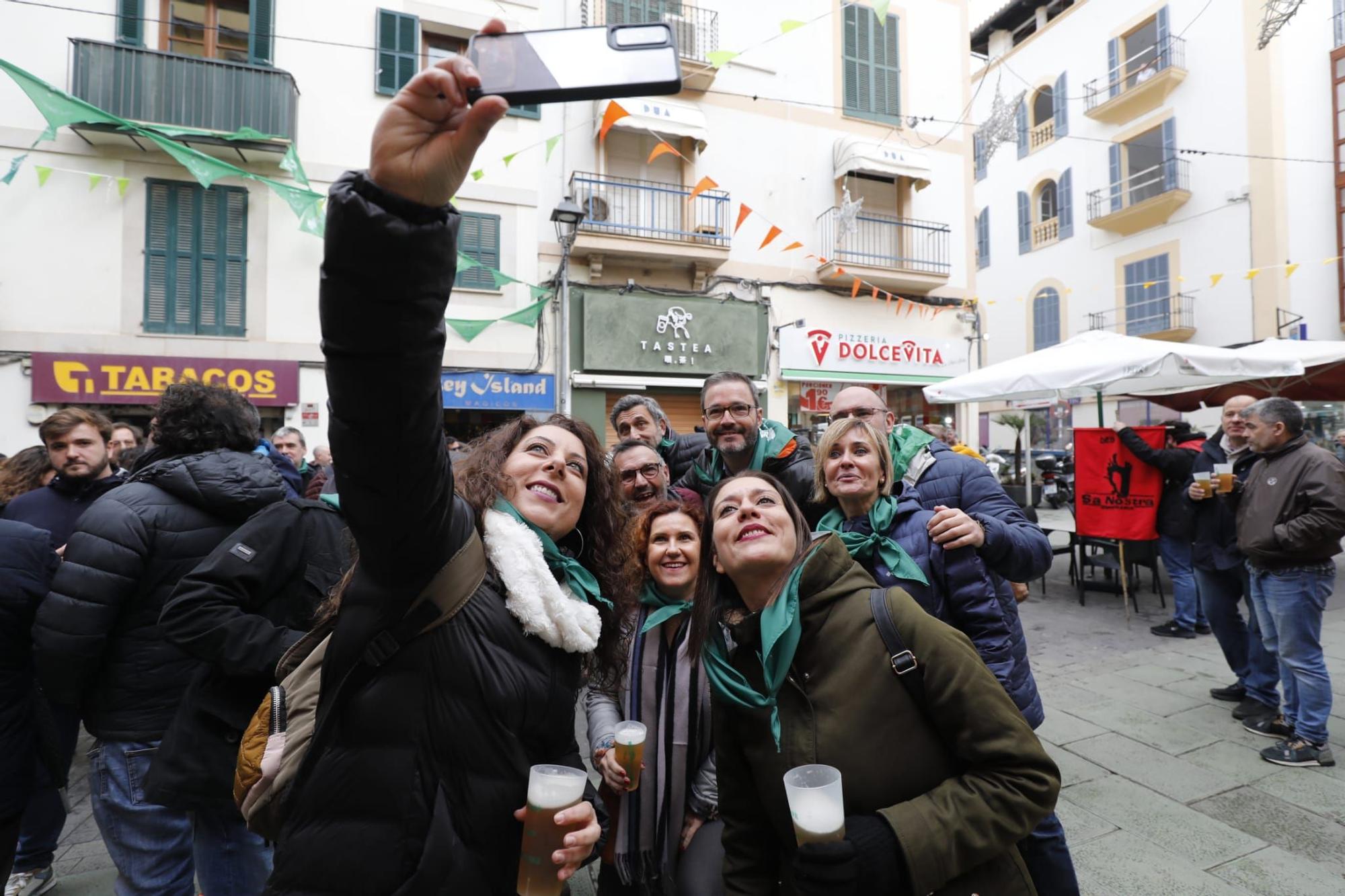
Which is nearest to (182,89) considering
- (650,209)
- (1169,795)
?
(650,209)

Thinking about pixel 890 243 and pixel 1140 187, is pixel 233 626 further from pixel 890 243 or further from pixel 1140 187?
pixel 1140 187

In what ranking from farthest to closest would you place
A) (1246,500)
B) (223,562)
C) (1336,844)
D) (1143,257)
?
(1143,257) < (1246,500) < (1336,844) < (223,562)

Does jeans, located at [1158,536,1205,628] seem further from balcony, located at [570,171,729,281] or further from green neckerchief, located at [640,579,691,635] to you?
balcony, located at [570,171,729,281]

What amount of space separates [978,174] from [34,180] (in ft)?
75.8

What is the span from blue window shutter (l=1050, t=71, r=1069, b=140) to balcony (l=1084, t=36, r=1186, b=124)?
2.17 feet

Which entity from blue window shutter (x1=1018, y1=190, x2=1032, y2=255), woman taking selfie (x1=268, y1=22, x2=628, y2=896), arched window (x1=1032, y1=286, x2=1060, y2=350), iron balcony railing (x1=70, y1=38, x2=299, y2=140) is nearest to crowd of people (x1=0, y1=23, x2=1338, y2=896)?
woman taking selfie (x1=268, y1=22, x2=628, y2=896)

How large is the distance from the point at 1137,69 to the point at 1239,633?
1845 centimetres

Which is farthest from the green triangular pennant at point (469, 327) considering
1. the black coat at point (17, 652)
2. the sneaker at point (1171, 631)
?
the sneaker at point (1171, 631)

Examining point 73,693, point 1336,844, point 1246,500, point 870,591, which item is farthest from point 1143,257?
point 73,693

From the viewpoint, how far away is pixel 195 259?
9508 mm

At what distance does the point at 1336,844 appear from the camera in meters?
2.77

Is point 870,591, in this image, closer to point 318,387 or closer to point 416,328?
point 416,328

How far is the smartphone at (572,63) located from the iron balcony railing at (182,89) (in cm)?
1090

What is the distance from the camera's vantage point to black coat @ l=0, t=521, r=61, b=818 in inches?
80.9
